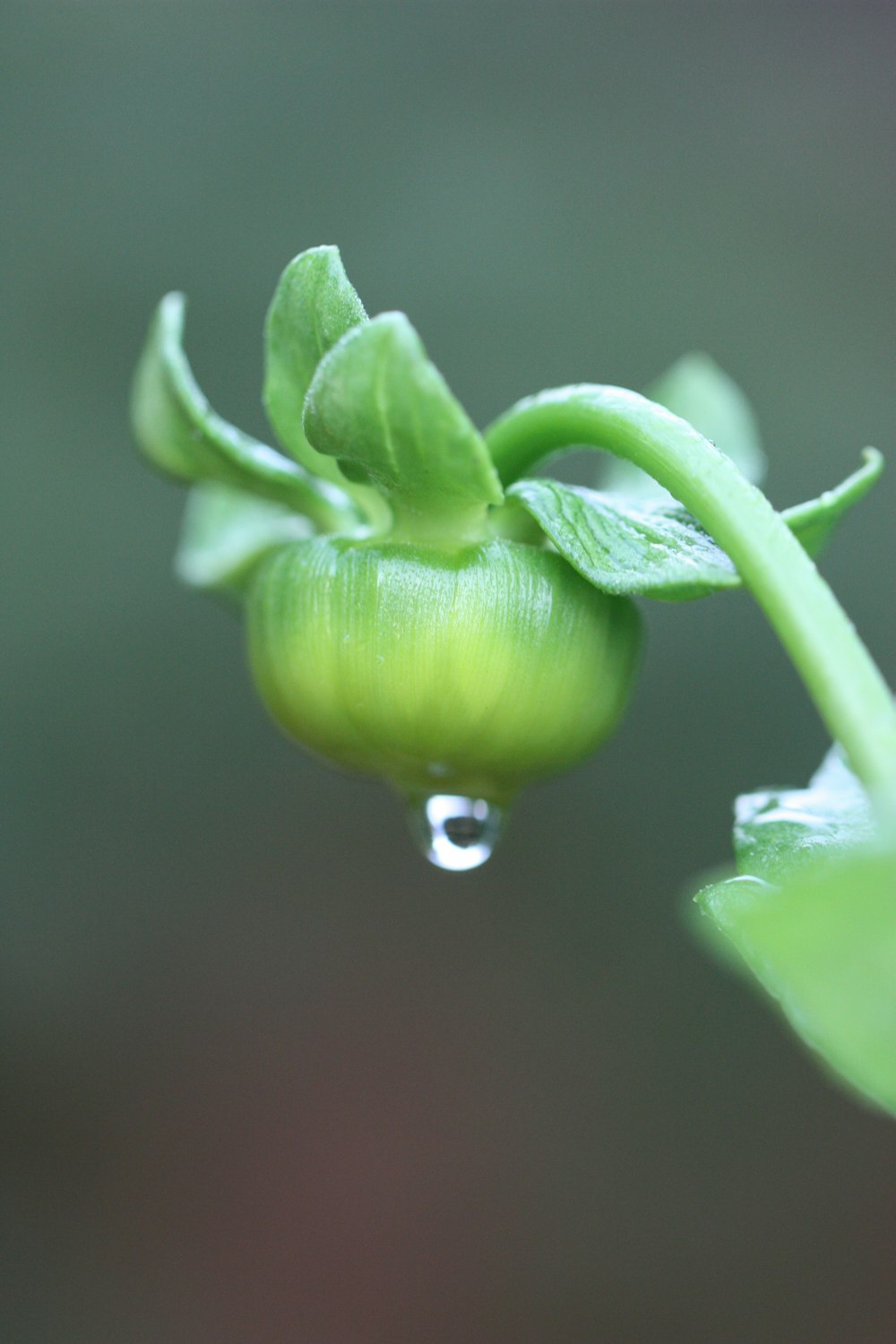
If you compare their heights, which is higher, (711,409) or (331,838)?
(711,409)

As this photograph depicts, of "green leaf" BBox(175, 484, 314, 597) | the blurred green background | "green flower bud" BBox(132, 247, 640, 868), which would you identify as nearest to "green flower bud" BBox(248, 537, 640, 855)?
"green flower bud" BBox(132, 247, 640, 868)

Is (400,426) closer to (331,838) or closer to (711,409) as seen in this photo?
(711,409)

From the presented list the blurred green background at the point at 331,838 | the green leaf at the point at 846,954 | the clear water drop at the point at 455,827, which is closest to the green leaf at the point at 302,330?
the clear water drop at the point at 455,827

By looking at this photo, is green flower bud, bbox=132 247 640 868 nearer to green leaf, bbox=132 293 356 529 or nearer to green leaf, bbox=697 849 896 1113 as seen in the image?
green leaf, bbox=132 293 356 529

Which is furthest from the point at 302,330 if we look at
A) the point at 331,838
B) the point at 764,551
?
the point at 331,838

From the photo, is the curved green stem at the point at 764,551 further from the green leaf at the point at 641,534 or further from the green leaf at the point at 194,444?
the green leaf at the point at 194,444

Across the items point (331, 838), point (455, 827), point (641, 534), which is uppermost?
point (641, 534)
